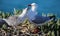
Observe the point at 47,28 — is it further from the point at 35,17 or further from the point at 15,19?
the point at 15,19

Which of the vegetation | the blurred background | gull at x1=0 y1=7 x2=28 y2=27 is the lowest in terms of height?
the vegetation

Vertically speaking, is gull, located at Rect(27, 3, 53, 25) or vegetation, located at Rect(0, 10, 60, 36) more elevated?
gull, located at Rect(27, 3, 53, 25)

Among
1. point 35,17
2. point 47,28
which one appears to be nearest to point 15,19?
point 35,17

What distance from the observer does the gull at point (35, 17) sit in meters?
2.07

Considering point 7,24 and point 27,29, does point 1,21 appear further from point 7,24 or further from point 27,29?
point 27,29

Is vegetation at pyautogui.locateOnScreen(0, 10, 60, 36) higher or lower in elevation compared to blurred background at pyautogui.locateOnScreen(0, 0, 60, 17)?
lower

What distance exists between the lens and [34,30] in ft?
6.84

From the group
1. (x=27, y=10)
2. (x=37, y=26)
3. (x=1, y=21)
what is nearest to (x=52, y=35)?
(x=37, y=26)

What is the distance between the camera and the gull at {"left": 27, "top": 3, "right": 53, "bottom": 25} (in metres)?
2.07

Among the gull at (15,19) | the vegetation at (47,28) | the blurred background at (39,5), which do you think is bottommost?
the vegetation at (47,28)

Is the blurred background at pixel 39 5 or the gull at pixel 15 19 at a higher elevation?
the blurred background at pixel 39 5

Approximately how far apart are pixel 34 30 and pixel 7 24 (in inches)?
9.4

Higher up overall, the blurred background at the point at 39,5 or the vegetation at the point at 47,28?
the blurred background at the point at 39,5

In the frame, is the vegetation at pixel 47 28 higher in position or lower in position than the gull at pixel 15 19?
lower
